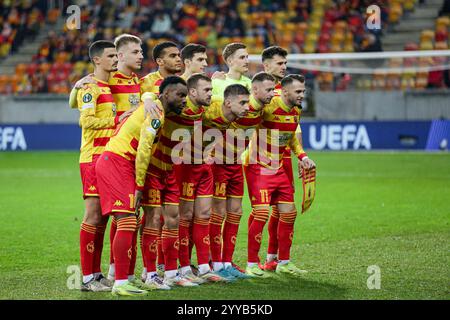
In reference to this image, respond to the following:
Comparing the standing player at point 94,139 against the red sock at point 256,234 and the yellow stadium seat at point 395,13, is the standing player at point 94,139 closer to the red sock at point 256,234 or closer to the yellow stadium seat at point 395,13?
the red sock at point 256,234

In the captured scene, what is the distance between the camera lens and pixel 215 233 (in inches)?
364

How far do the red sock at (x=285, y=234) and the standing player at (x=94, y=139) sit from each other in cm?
191

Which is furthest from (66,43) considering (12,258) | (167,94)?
(167,94)

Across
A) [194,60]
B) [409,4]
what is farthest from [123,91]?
[409,4]

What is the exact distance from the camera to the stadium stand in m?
27.5

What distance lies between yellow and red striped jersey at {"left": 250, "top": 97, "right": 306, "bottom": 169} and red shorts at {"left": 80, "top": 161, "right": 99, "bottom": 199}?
74.6 inches

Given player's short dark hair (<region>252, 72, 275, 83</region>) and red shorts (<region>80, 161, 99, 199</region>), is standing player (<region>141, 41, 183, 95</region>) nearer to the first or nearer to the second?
player's short dark hair (<region>252, 72, 275, 83</region>)

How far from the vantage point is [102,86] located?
858 centimetres

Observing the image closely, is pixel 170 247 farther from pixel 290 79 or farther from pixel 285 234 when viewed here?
pixel 290 79

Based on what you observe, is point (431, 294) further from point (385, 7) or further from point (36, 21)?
point (36, 21)

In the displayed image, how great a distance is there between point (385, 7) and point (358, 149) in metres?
6.43

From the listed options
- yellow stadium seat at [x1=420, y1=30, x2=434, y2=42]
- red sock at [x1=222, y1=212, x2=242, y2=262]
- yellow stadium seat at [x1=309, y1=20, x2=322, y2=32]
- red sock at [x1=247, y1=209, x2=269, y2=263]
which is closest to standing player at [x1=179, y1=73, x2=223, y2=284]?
red sock at [x1=222, y1=212, x2=242, y2=262]

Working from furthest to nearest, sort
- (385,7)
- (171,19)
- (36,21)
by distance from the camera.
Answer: (36,21) → (171,19) → (385,7)

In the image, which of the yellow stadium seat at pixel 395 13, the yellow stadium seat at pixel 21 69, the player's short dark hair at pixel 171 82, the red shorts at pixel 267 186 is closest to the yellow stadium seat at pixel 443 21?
the yellow stadium seat at pixel 395 13
